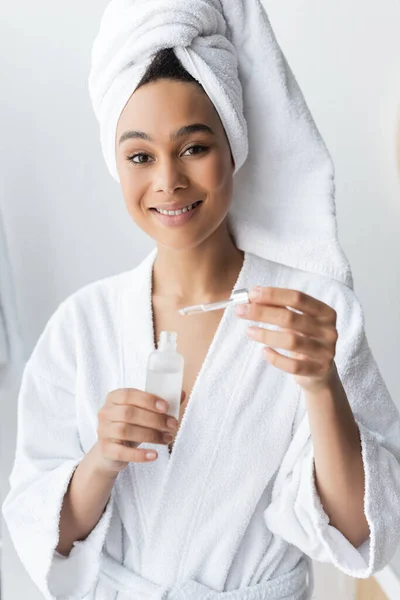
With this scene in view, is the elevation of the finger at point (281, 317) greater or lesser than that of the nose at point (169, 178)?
lesser

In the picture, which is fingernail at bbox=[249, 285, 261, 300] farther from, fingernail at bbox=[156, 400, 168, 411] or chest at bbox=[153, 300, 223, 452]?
chest at bbox=[153, 300, 223, 452]

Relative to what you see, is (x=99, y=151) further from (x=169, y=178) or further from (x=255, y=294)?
(x=255, y=294)

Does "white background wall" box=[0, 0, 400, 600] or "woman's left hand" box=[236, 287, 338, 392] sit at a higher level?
"white background wall" box=[0, 0, 400, 600]

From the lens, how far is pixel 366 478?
3.98 ft

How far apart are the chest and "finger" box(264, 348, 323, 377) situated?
37 cm

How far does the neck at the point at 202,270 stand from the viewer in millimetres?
1429

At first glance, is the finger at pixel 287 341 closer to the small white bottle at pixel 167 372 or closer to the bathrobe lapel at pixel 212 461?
the small white bottle at pixel 167 372

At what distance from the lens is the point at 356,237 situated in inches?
71.5

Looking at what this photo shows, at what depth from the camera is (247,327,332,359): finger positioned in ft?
3.37

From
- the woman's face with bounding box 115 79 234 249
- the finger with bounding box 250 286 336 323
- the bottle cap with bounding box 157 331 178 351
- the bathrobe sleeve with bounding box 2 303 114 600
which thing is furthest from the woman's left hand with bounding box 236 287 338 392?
the bathrobe sleeve with bounding box 2 303 114 600

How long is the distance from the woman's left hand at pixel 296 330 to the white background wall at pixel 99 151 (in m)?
0.78

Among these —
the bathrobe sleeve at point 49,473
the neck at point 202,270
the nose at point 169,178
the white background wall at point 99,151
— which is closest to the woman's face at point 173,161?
the nose at point 169,178

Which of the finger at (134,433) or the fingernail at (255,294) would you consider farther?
the finger at (134,433)


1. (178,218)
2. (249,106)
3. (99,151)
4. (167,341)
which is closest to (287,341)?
(167,341)
